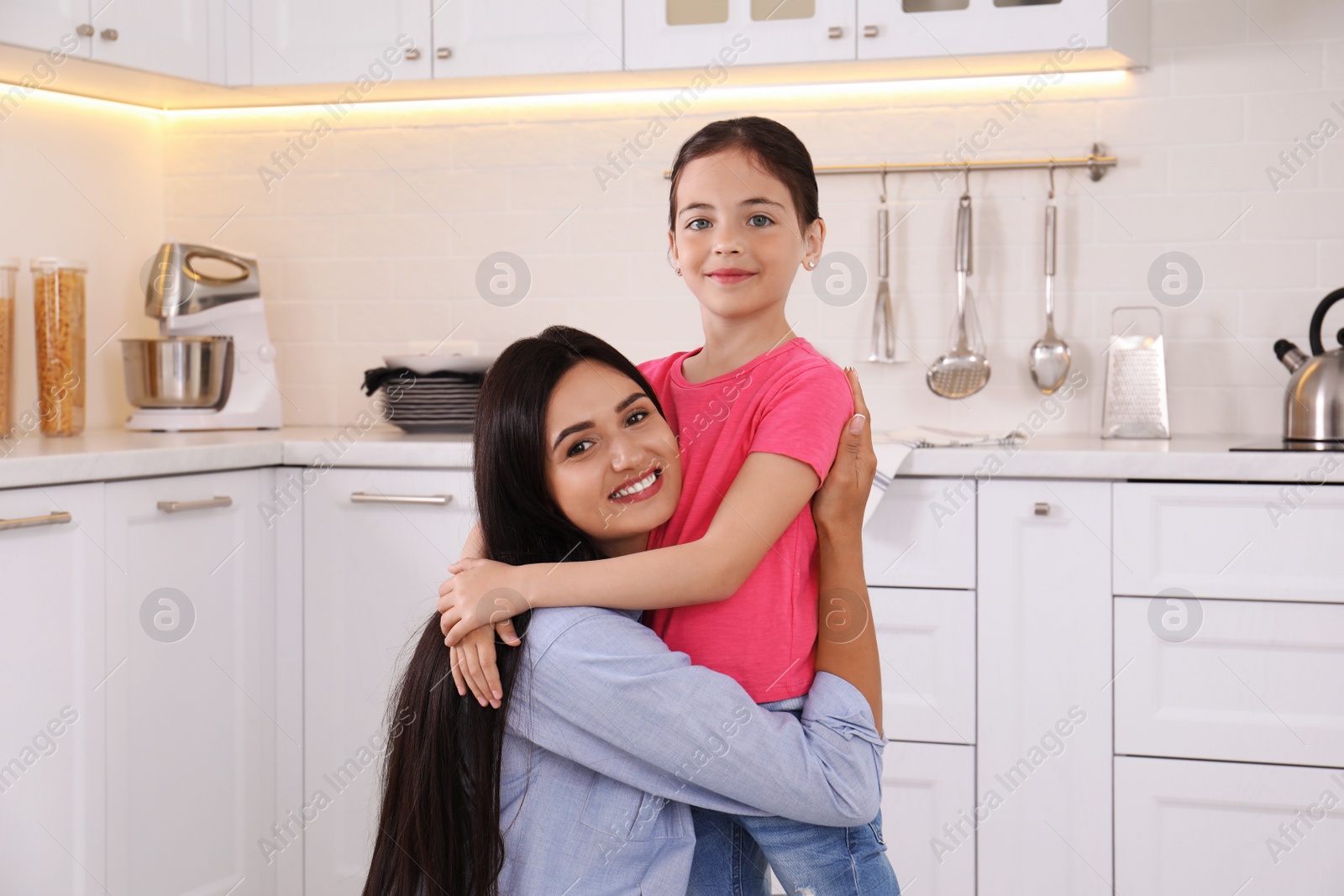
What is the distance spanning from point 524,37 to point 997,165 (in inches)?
38.7

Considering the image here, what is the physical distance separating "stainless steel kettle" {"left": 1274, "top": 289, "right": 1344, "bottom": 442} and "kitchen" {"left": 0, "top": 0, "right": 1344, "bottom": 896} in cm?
2

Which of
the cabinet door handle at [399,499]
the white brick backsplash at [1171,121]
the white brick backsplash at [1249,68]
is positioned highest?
the white brick backsplash at [1249,68]

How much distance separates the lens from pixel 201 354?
7.75 ft

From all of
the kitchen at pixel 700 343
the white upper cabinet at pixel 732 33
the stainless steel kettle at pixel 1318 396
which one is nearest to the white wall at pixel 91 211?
the kitchen at pixel 700 343

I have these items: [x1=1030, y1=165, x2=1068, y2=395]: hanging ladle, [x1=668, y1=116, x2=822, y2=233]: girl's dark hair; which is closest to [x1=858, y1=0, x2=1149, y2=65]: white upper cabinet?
[x1=1030, y1=165, x2=1068, y2=395]: hanging ladle

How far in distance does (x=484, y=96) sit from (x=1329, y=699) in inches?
79.3

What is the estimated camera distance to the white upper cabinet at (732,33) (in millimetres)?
2168

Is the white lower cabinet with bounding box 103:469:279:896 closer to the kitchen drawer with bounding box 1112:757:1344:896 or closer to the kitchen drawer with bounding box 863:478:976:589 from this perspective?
the kitchen drawer with bounding box 863:478:976:589

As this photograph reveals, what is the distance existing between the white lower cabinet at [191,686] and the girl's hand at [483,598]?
39.6 inches

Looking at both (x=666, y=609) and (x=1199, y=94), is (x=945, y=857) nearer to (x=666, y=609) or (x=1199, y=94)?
(x=666, y=609)

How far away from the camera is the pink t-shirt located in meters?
1.06

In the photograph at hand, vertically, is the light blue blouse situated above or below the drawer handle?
below

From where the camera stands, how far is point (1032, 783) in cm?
186

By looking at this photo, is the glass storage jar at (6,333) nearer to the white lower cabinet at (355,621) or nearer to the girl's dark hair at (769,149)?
the white lower cabinet at (355,621)
